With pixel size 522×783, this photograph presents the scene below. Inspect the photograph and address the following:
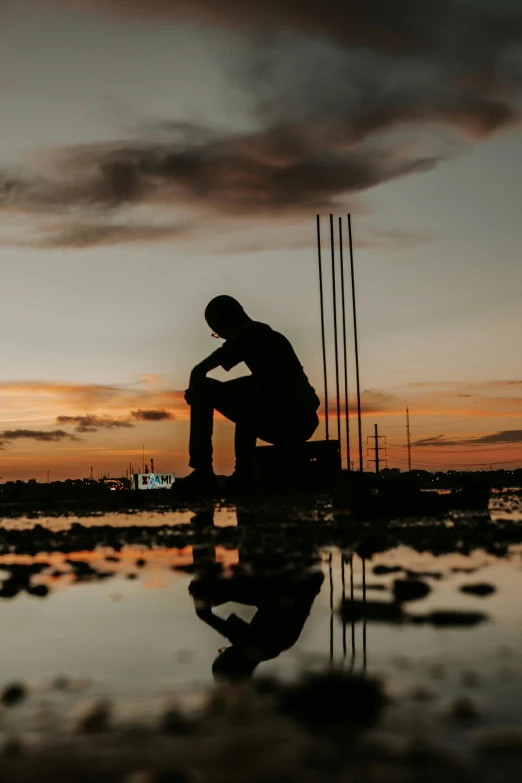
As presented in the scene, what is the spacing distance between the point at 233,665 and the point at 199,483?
1643 centimetres

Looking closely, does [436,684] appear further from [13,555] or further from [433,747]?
[13,555]

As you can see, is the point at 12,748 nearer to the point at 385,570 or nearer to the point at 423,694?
the point at 423,694

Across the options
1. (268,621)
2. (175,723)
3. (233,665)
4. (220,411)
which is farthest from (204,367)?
(175,723)

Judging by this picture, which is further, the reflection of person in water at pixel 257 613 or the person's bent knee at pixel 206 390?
the person's bent knee at pixel 206 390

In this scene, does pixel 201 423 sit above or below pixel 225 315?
below

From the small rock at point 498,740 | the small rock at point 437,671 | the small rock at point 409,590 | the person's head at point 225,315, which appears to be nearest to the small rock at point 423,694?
the small rock at point 437,671

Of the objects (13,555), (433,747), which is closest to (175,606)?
(433,747)

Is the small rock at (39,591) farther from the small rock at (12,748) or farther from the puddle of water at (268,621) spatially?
the small rock at (12,748)

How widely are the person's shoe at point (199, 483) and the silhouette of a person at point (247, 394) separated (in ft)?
0.08

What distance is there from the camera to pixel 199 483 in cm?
1978

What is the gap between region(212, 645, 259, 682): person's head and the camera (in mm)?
3241

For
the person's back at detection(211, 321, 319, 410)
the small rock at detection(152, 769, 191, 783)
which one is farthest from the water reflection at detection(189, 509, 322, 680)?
the person's back at detection(211, 321, 319, 410)

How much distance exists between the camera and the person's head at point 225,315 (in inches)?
784

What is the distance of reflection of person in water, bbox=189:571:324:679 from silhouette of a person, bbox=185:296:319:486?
13.0 metres
